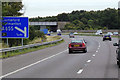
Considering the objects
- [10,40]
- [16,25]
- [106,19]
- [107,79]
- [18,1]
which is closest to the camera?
[107,79]

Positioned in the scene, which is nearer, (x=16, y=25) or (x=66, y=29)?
(x=16, y=25)

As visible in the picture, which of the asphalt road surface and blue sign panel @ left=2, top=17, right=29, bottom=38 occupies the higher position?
blue sign panel @ left=2, top=17, right=29, bottom=38

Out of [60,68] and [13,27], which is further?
[13,27]

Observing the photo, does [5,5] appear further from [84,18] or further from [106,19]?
[84,18]

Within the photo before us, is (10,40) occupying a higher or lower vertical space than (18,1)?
lower

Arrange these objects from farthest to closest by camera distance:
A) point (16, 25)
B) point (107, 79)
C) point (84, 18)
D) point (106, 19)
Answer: point (84, 18)
point (106, 19)
point (16, 25)
point (107, 79)

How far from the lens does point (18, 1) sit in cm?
4347

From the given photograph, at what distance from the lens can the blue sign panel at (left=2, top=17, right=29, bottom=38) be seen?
3167 cm

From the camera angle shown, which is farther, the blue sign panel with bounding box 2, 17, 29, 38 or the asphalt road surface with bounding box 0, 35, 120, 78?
the blue sign panel with bounding box 2, 17, 29, 38

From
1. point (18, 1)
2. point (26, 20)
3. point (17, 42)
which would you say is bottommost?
point (17, 42)

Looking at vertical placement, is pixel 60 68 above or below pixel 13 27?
below

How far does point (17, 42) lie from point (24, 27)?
32.3 feet

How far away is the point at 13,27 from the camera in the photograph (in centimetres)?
3180

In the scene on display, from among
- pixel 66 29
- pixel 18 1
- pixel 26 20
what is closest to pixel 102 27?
pixel 66 29
